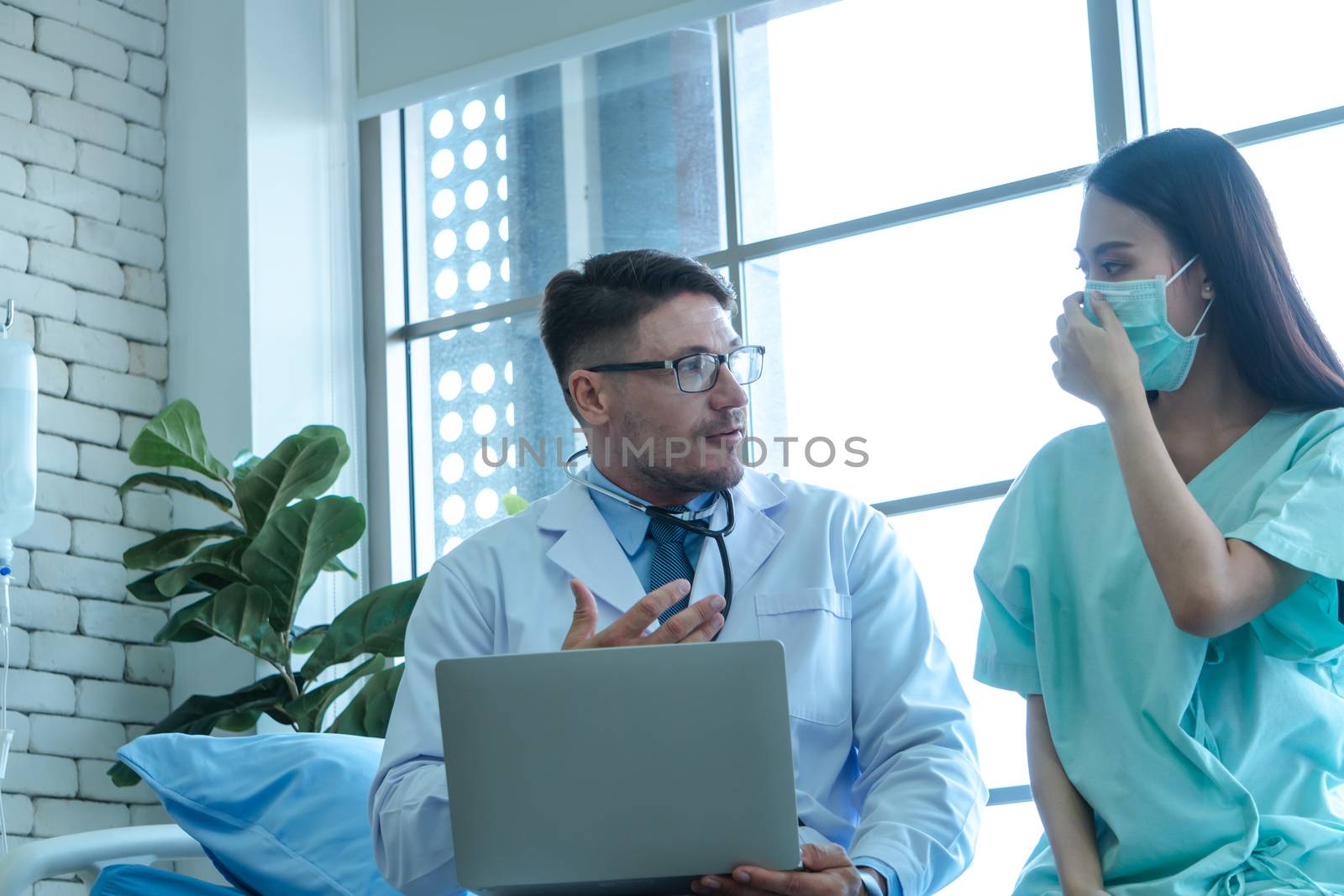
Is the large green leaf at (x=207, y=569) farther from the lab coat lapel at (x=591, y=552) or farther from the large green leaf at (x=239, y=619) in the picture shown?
the lab coat lapel at (x=591, y=552)

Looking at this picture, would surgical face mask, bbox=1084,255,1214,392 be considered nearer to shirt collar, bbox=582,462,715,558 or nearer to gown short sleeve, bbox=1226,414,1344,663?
gown short sleeve, bbox=1226,414,1344,663

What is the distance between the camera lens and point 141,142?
384 cm

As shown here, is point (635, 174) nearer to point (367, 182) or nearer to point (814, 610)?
point (367, 182)

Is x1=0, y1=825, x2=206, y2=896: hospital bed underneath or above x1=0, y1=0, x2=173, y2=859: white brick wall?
underneath

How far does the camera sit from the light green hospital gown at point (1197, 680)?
1.63 m

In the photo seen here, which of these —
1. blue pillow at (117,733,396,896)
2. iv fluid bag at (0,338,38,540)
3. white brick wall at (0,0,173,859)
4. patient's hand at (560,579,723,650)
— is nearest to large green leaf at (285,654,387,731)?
white brick wall at (0,0,173,859)

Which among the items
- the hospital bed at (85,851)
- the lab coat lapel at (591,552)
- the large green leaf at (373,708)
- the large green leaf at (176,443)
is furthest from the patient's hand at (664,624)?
the large green leaf at (176,443)

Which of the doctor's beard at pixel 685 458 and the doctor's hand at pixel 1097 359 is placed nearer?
the doctor's hand at pixel 1097 359

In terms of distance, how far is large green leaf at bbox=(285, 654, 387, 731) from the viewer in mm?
3258

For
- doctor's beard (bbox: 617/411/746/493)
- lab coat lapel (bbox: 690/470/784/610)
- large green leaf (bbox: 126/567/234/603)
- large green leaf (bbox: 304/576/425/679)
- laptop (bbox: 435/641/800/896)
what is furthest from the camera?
large green leaf (bbox: 126/567/234/603)

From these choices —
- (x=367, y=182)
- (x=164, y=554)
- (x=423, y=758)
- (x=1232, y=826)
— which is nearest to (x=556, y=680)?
(x=423, y=758)

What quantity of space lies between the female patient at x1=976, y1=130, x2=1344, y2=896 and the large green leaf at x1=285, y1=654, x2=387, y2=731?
171 cm

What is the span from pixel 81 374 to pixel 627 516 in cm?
180

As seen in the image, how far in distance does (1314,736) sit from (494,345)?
2.47 meters
